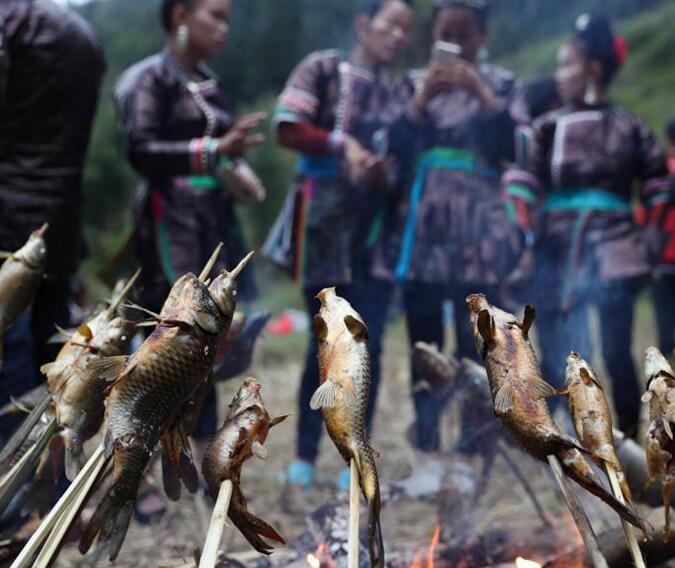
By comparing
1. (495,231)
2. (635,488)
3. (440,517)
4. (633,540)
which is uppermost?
(495,231)

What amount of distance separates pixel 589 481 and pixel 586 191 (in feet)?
8.94

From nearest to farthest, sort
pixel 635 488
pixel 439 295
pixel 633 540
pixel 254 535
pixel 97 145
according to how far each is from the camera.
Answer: pixel 633 540 → pixel 254 535 → pixel 635 488 → pixel 439 295 → pixel 97 145

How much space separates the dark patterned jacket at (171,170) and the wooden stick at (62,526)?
77.0 inches

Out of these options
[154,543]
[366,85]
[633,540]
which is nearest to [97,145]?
[366,85]

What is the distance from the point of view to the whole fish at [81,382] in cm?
180

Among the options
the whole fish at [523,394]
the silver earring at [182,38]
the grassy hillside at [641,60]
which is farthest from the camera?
the grassy hillside at [641,60]

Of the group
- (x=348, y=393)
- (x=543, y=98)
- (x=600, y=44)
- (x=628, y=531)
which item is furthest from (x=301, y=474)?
(x=543, y=98)

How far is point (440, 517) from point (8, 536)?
1.46 meters

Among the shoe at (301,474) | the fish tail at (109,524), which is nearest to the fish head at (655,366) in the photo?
the fish tail at (109,524)

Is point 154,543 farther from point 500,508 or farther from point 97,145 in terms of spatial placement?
point 97,145

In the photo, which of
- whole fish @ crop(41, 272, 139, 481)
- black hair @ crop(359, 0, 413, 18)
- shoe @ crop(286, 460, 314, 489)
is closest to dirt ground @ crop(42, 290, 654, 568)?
shoe @ crop(286, 460, 314, 489)

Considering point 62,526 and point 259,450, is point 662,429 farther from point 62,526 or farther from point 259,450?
point 62,526

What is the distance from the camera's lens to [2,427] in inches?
100

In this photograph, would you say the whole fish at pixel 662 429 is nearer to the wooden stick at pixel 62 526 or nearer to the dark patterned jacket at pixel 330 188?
the wooden stick at pixel 62 526
